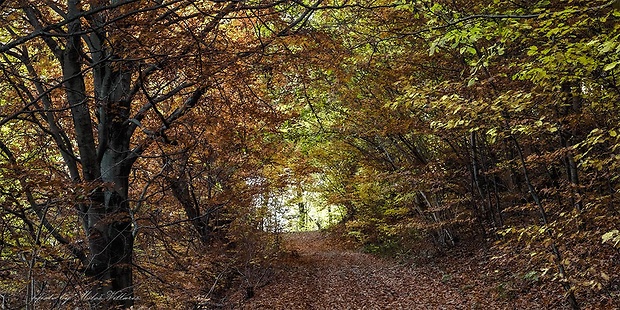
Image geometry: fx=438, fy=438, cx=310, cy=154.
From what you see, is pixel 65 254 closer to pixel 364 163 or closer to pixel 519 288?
pixel 519 288

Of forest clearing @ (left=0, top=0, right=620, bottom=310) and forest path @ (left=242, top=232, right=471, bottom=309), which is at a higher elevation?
forest clearing @ (left=0, top=0, right=620, bottom=310)

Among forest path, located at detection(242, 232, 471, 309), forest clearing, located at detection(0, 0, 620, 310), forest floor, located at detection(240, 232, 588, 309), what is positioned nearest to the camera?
forest clearing, located at detection(0, 0, 620, 310)

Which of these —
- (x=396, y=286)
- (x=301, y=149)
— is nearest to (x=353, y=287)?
(x=396, y=286)

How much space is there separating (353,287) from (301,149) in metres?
5.94

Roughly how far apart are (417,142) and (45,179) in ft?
39.7

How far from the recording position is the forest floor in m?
8.96

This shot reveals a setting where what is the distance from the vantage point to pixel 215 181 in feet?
35.4

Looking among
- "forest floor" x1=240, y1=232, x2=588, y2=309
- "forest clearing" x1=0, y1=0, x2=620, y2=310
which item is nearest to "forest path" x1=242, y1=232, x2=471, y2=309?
"forest floor" x1=240, y1=232, x2=588, y2=309

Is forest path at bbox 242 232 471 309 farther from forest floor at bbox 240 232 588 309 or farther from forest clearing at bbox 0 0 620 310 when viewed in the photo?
forest clearing at bbox 0 0 620 310

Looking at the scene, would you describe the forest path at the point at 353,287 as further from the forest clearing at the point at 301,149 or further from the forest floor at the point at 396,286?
the forest clearing at the point at 301,149

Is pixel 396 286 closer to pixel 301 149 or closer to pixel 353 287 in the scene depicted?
pixel 353 287

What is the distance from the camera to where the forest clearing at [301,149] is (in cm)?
478

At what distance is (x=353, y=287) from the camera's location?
43.0 feet

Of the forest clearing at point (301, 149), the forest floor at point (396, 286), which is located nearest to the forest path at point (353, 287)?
the forest floor at point (396, 286)
